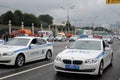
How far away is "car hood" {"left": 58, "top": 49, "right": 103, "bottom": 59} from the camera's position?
9.40 metres

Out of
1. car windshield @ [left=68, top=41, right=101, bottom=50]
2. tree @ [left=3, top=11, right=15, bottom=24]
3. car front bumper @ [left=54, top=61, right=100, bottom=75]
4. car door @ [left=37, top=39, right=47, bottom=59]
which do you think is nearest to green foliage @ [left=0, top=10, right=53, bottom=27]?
tree @ [left=3, top=11, right=15, bottom=24]

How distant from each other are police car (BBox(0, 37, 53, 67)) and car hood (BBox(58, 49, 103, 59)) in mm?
2834

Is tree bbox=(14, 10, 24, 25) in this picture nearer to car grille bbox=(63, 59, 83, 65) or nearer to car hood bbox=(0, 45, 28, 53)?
car hood bbox=(0, 45, 28, 53)

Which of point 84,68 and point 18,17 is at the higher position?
point 18,17

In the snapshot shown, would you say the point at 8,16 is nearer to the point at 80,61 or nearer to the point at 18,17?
the point at 18,17

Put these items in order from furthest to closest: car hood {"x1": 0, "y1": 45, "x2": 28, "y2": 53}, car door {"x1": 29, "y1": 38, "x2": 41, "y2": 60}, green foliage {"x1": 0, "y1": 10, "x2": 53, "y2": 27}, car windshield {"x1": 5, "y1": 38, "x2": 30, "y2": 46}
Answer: green foliage {"x1": 0, "y1": 10, "x2": 53, "y2": 27} < car door {"x1": 29, "y1": 38, "x2": 41, "y2": 60} < car windshield {"x1": 5, "y1": 38, "x2": 30, "y2": 46} < car hood {"x1": 0, "y1": 45, "x2": 28, "y2": 53}

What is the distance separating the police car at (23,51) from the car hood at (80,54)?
2.83 metres

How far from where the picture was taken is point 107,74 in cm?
1050

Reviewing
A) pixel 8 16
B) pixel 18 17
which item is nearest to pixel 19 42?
pixel 8 16

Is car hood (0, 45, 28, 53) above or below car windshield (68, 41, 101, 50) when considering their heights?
below

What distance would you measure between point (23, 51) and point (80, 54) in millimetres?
3714

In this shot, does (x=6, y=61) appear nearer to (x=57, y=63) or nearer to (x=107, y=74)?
(x=57, y=63)

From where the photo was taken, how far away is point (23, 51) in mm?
12422

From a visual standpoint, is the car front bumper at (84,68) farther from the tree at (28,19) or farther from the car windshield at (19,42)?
the tree at (28,19)
